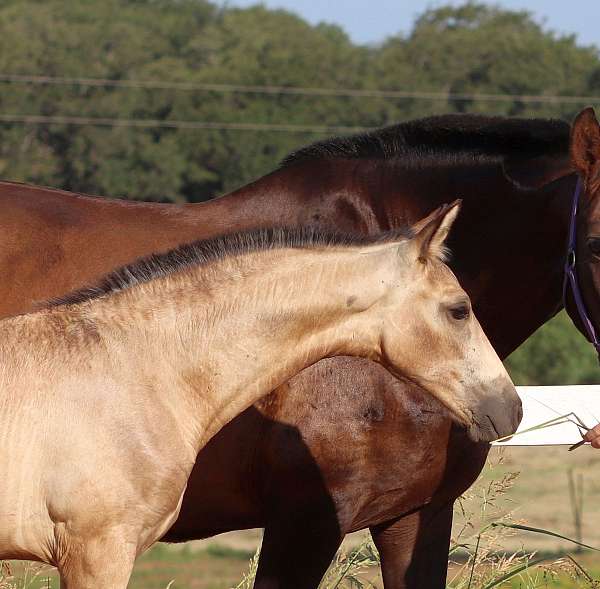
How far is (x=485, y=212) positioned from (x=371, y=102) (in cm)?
4009

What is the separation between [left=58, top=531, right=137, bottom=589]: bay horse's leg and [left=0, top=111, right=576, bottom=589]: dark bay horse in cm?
82


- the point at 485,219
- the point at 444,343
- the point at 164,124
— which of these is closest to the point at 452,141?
the point at 485,219

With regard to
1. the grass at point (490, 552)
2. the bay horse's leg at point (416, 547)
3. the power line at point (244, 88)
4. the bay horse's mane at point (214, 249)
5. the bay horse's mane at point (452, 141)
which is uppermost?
the power line at point (244, 88)

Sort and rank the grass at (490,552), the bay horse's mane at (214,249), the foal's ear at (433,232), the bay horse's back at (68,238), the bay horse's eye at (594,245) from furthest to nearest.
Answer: the grass at (490,552) → the bay horse's back at (68,238) → the bay horse's eye at (594,245) → the bay horse's mane at (214,249) → the foal's ear at (433,232)

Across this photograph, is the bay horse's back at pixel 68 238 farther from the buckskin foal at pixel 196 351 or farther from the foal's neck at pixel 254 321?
the foal's neck at pixel 254 321

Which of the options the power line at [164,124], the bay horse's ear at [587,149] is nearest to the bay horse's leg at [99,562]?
the bay horse's ear at [587,149]

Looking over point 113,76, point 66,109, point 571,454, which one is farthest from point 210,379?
point 113,76

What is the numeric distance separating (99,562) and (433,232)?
4.43ft

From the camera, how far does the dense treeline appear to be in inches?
1614

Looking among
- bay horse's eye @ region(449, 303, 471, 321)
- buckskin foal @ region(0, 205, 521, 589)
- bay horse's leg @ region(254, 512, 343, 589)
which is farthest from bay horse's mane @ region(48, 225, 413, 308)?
bay horse's leg @ region(254, 512, 343, 589)

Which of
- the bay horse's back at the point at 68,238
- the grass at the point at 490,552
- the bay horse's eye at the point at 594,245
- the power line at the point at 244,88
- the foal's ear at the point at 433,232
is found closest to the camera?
the foal's ear at the point at 433,232

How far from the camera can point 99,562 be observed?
3.03 metres

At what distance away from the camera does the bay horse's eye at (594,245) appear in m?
3.65

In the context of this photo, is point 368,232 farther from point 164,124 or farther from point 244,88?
point 244,88
